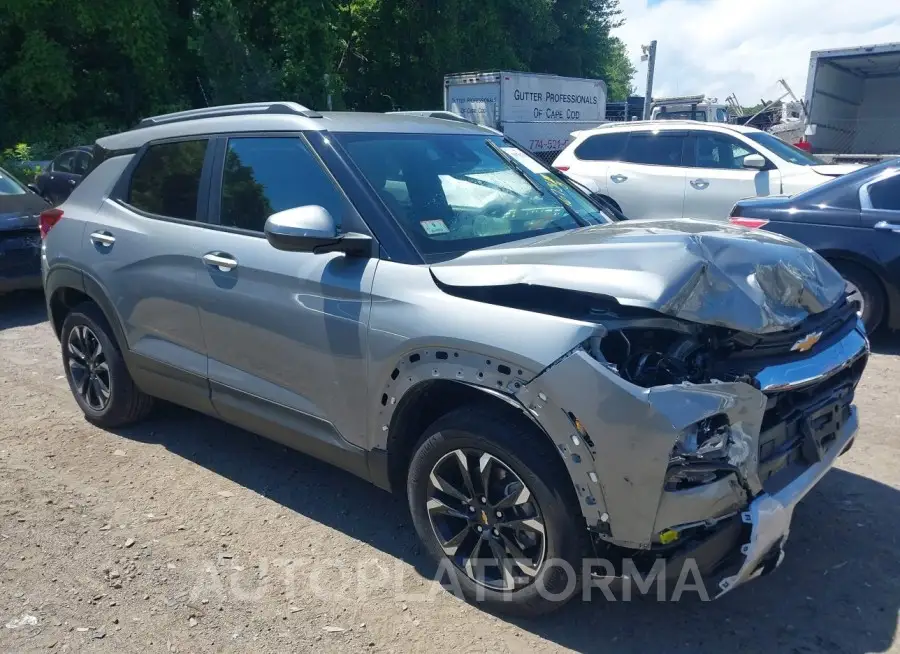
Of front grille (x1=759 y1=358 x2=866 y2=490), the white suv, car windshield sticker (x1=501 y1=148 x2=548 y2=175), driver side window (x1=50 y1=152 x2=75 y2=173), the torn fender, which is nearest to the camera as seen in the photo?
the torn fender

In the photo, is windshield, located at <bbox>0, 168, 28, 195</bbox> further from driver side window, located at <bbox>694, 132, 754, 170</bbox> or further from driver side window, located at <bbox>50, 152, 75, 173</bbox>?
driver side window, located at <bbox>694, 132, 754, 170</bbox>

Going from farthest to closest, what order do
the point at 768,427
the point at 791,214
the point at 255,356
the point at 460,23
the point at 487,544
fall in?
the point at 460,23
the point at 791,214
the point at 255,356
the point at 487,544
the point at 768,427

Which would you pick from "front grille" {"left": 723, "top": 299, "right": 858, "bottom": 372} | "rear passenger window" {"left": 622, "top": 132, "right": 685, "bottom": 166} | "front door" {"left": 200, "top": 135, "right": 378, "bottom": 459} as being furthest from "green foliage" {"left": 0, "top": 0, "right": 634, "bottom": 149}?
"front grille" {"left": 723, "top": 299, "right": 858, "bottom": 372}

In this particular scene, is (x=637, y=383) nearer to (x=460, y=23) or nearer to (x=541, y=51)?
(x=460, y=23)

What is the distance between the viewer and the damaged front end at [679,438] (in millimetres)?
2465

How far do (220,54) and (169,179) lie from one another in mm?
19248

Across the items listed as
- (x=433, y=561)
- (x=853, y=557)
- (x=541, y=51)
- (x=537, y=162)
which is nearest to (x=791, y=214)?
(x=537, y=162)

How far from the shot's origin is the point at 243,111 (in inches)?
159

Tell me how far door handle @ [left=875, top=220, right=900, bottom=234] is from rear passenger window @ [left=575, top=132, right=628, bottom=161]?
4368 millimetres

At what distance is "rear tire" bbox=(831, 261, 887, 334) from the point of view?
614 cm

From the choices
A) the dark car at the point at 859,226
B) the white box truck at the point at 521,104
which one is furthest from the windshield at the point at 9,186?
the white box truck at the point at 521,104

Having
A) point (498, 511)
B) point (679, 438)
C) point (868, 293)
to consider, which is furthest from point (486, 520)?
point (868, 293)

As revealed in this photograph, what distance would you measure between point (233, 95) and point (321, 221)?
2041 centimetres

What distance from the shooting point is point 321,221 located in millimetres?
3082
